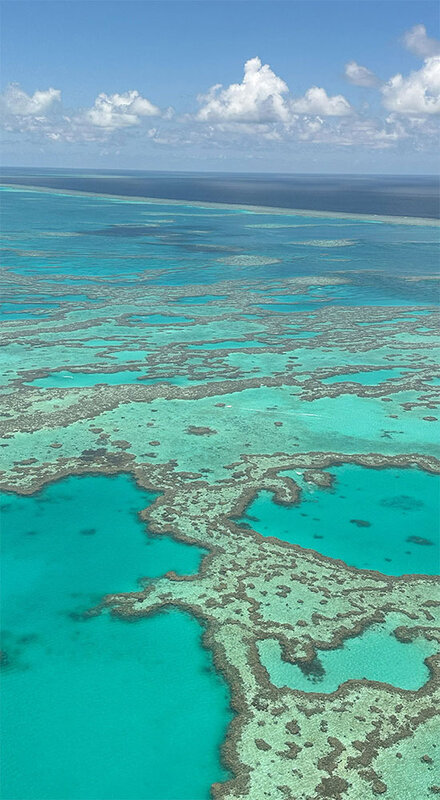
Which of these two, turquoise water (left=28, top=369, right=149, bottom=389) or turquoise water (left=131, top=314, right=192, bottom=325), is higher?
turquoise water (left=131, top=314, right=192, bottom=325)

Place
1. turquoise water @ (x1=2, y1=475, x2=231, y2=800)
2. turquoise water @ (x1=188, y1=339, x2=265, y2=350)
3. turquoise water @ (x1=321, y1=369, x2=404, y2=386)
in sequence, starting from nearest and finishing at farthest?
turquoise water @ (x1=2, y1=475, x2=231, y2=800), turquoise water @ (x1=321, y1=369, x2=404, y2=386), turquoise water @ (x1=188, y1=339, x2=265, y2=350)

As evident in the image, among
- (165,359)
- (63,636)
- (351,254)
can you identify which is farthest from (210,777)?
(351,254)

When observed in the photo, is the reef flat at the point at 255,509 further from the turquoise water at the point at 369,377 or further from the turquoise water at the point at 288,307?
the turquoise water at the point at 288,307

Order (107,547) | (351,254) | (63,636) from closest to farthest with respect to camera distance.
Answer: (63,636) < (107,547) < (351,254)

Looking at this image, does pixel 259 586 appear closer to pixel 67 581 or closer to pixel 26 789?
pixel 67 581

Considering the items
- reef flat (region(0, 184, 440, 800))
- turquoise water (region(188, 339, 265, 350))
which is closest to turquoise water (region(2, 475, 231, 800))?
reef flat (region(0, 184, 440, 800))

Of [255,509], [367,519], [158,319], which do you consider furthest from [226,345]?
[367,519]

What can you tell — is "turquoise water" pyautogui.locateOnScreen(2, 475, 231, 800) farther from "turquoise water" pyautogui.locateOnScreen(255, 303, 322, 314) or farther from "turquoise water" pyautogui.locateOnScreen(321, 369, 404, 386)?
"turquoise water" pyautogui.locateOnScreen(255, 303, 322, 314)
